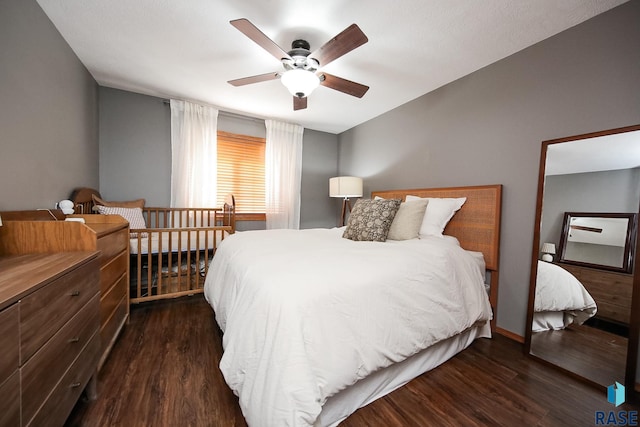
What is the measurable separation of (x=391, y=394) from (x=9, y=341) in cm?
155

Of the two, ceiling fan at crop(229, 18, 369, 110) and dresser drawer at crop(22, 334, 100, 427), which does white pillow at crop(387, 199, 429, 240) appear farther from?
dresser drawer at crop(22, 334, 100, 427)

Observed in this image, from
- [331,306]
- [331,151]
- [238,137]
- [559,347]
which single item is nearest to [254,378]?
[331,306]

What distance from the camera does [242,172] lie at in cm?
355

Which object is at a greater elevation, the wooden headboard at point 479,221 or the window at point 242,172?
the window at point 242,172

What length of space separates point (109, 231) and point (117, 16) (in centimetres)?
151

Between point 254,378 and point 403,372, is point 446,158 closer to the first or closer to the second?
point 403,372

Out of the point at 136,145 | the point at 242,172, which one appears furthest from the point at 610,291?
the point at 136,145

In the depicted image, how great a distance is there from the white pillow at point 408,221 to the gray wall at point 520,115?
0.61 m

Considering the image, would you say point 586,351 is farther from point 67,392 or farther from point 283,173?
point 283,173

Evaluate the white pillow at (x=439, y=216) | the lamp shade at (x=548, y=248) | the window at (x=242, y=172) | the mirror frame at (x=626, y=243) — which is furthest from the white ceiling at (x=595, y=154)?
the window at (x=242, y=172)

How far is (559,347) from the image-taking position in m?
1.62

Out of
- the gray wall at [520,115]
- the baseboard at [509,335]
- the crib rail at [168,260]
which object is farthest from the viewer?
the crib rail at [168,260]

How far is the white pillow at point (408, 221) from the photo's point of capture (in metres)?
2.00

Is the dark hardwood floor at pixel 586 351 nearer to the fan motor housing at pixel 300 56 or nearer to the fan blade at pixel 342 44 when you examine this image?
the fan blade at pixel 342 44
